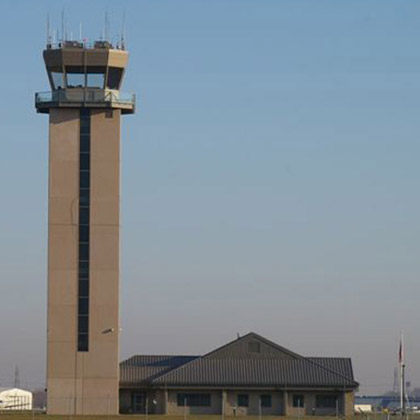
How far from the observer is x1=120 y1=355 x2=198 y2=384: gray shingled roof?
115 metres

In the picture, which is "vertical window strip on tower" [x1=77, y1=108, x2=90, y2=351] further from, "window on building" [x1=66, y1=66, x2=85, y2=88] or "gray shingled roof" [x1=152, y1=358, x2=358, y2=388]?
"gray shingled roof" [x1=152, y1=358, x2=358, y2=388]

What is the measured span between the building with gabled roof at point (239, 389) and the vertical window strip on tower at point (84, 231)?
903cm

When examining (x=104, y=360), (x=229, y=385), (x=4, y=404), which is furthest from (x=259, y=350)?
(x=4, y=404)

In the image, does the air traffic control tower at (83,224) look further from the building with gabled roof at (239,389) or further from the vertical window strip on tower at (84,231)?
the building with gabled roof at (239,389)

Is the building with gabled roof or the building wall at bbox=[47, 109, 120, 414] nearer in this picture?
the building wall at bbox=[47, 109, 120, 414]

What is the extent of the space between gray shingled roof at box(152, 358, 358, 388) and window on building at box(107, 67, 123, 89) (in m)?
25.9

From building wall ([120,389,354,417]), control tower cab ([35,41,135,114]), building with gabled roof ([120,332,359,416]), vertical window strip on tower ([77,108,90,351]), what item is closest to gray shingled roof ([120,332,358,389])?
building with gabled roof ([120,332,359,416])

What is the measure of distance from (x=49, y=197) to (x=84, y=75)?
10786mm

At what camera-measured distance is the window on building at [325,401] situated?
114m

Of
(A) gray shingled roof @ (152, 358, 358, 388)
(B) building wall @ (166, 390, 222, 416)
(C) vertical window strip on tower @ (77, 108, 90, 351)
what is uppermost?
(C) vertical window strip on tower @ (77, 108, 90, 351)

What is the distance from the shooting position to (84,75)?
10994 centimetres

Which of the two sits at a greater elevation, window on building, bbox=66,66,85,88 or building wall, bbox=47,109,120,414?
window on building, bbox=66,66,85,88

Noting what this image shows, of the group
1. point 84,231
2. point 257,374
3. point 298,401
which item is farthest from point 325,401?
point 84,231

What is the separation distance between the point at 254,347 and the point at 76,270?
1991 cm
